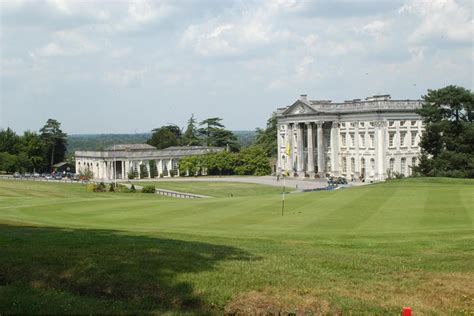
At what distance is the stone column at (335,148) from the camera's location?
312 ft

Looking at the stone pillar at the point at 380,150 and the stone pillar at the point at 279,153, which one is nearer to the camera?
the stone pillar at the point at 380,150

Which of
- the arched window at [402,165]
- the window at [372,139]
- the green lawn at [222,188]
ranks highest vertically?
the window at [372,139]

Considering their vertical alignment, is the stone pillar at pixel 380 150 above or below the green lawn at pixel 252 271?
above

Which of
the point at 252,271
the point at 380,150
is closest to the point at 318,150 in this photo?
the point at 380,150

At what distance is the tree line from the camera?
11604cm

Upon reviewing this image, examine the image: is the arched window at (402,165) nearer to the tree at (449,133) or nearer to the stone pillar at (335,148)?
the stone pillar at (335,148)

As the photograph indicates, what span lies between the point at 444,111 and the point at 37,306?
6668 cm

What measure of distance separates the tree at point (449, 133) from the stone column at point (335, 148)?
22.1m

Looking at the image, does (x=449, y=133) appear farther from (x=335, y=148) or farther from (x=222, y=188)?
(x=222, y=188)

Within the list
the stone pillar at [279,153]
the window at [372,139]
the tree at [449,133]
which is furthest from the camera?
the stone pillar at [279,153]

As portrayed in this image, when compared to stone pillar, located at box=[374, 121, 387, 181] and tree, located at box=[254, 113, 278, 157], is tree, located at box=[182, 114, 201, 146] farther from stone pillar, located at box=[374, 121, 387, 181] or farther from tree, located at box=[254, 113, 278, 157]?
stone pillar, located at box=[374, 121, 387, 181]

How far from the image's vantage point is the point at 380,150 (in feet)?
287

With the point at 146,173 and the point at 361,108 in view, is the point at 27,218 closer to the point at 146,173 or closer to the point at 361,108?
the point at 361,108

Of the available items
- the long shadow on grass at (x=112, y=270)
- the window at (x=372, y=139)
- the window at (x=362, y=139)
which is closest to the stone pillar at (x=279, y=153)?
the window at (x=362, y=139)
